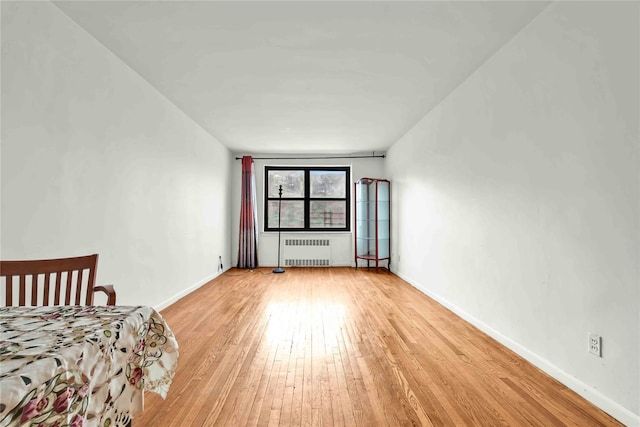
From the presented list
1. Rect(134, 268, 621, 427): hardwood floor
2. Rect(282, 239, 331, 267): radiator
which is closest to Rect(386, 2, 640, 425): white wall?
Rect(134, 268, 621, 427): hardwood floor

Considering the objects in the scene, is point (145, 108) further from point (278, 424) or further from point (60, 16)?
point (278, 424)

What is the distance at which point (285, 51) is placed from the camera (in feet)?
→ 8.31

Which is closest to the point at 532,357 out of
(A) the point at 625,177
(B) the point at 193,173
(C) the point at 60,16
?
(A) the point at 625,177

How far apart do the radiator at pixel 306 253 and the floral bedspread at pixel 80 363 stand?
5.27 m

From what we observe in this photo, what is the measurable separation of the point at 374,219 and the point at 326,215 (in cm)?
116

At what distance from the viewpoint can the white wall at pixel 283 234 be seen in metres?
6.34

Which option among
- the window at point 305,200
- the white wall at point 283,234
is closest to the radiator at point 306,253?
the white wall at point 283,234

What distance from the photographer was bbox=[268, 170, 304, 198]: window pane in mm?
6578

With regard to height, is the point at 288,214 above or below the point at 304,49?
below

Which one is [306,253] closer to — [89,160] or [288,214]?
[288,214]

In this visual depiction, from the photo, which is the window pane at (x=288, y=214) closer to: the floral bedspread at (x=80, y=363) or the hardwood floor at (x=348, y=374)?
the hardwood floor at (x=348, y=374)

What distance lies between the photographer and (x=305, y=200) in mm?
6578

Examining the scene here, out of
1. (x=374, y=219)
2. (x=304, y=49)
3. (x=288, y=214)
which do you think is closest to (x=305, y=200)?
(x=288, y=214)

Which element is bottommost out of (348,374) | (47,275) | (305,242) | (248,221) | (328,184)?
(348,374)
